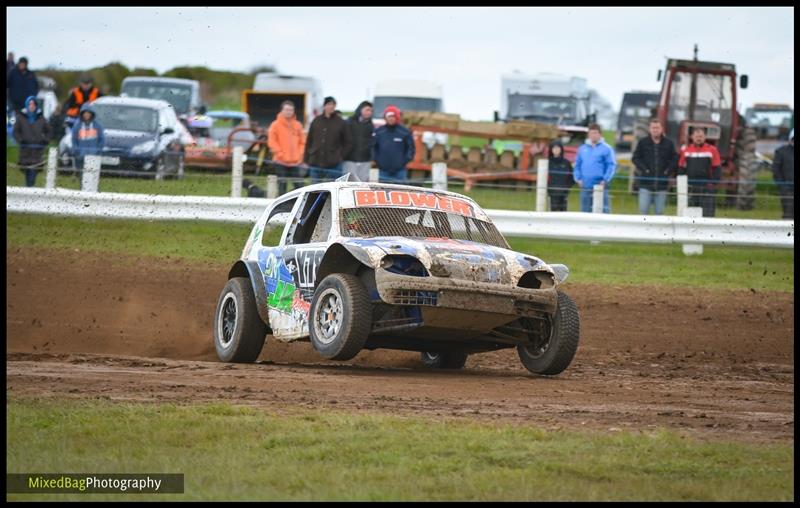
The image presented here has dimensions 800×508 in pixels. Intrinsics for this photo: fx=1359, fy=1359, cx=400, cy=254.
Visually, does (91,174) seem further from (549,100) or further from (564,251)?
(549,100)

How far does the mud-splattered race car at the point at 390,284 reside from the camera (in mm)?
9508

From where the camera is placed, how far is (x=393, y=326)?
9727 mm

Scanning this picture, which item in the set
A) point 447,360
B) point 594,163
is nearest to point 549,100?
point 594,163

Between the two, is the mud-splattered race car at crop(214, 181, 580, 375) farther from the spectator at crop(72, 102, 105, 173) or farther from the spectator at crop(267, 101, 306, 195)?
the spectator at crop(72, 102, 105, 173)

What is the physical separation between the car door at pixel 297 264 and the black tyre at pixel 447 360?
62.2 inches

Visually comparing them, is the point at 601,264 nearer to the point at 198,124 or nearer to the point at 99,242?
the point at 99,242

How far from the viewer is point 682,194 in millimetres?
17953

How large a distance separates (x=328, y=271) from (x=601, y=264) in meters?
8.14

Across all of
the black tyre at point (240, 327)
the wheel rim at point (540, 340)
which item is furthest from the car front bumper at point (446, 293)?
the black tyre at point (240, 327)

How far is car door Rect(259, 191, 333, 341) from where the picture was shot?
33.9 feet

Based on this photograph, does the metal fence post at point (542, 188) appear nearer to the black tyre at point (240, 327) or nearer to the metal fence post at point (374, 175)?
the metal fence post at point (374, 175)

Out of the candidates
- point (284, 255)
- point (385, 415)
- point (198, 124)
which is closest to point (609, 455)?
point (385, 415)

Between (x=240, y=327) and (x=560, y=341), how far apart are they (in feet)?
8.62

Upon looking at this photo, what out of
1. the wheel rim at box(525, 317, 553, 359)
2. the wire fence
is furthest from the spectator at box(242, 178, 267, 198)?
the wheel rim at box(525, 317, 553, 359)
